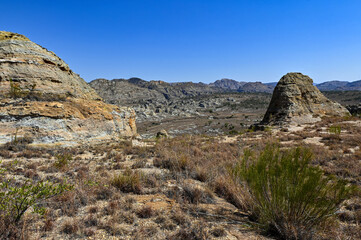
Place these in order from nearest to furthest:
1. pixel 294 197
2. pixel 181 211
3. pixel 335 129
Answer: pixel 294 197 → pixel 181 211 → pixel 335 129

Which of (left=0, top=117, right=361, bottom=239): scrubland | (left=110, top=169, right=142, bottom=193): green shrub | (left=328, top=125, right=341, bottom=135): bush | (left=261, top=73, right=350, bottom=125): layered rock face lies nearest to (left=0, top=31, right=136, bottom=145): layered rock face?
(left=0, top=117, right=361, bottom=239): scrubland

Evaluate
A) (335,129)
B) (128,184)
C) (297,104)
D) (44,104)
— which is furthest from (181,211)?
(297,104)

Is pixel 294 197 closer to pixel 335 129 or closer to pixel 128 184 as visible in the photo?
pixel 128 184

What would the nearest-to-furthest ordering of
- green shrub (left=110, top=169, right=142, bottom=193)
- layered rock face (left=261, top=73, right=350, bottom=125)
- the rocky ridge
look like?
green shrub (left=110, top=169, right=142, bottom=193) < layered rock face (left=261, top=73, right=350, bottom=125) < the rocky ridge

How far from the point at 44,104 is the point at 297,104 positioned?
69.9 feet

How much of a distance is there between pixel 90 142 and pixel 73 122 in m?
1.48

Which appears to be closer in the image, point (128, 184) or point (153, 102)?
point (128, 184)

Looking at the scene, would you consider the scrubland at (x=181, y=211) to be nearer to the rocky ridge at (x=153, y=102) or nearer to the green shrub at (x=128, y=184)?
the green shrub at (x=128, y=184)

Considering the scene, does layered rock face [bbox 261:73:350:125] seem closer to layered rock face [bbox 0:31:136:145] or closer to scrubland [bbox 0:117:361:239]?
layered rock face [bbox 0:31:136:145]

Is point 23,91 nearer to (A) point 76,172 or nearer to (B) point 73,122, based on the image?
(B) point 73,122

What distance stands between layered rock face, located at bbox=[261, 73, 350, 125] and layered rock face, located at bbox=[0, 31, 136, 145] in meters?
14.6

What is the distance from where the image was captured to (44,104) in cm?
1046

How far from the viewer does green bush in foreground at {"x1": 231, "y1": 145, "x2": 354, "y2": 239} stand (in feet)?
8.23

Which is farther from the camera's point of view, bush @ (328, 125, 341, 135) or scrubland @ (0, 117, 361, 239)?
bush @ (328, 125, 341, 135)
